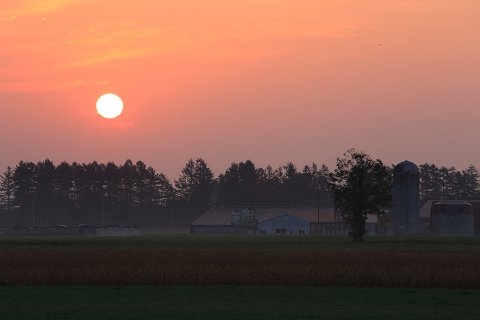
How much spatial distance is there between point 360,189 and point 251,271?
86.0m

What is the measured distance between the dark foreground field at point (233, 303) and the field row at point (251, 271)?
3.54 metres

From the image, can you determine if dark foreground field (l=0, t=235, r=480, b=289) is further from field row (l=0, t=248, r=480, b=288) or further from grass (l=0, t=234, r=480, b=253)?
grass (l=0, t=234, r=480, b=253)

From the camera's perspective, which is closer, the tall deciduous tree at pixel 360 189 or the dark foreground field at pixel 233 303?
the dark foreground field at pixel 233 303

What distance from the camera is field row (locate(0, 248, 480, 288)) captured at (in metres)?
60.1

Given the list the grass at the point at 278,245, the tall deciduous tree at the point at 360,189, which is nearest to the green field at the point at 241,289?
the grass at the point at 278,245

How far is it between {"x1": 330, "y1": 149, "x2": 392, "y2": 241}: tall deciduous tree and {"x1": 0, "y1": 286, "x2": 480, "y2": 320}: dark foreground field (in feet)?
310

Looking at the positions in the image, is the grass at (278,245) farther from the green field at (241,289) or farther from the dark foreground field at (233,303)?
the dark foreground field at (233,303)

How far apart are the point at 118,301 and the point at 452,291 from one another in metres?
16.9

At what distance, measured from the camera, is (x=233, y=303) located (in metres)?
48.3

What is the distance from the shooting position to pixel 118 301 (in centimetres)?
4900

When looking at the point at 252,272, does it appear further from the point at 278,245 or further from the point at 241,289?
the point at 278,245

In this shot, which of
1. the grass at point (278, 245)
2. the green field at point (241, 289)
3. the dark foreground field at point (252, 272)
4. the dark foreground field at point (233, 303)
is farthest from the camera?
the grass at point (278, 245)

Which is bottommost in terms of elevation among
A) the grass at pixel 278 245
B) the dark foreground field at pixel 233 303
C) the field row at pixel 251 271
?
the dark foreground field at pixel 233 303

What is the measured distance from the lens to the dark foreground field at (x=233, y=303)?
43.4m
